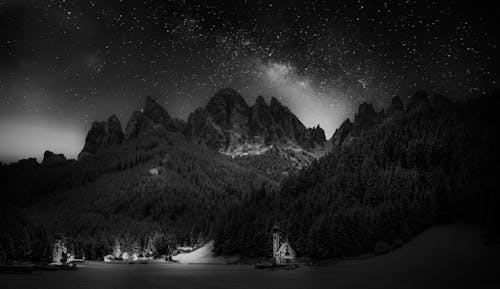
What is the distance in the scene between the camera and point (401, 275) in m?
70.1

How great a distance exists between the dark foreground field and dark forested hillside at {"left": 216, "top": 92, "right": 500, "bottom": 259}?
726 centimetres

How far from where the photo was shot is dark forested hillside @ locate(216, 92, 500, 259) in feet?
353

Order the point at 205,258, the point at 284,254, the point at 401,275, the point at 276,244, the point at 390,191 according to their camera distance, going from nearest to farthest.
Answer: the point at 401,275 < the point at 284,254 < the point at 276,244 < the point at 390,191 < the point at 205,258

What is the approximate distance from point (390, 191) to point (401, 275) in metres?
69.1

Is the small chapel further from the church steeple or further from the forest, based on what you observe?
the forest

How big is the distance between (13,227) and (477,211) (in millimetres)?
161022

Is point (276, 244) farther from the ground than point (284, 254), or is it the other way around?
point (276, 244)

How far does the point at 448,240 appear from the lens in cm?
9288

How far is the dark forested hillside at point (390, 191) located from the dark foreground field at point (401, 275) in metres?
7.26

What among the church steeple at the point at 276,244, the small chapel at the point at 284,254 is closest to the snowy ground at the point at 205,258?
the church steeple at the point at 276,244

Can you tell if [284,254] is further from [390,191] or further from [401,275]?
[401,275]

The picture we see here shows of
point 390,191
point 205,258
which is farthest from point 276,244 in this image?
point 205,258

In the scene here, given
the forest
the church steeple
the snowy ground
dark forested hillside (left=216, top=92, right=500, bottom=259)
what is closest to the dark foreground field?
the forest

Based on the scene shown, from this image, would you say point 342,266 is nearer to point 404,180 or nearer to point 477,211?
point 477,211
